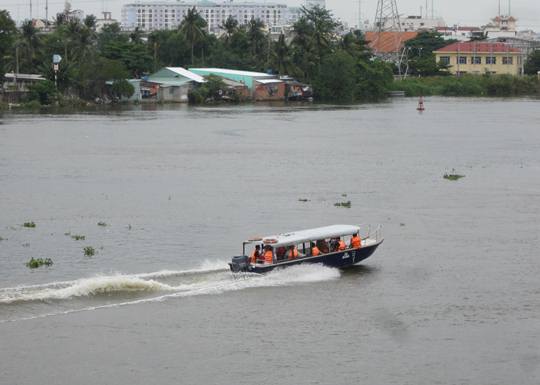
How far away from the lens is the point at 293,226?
3384 cm

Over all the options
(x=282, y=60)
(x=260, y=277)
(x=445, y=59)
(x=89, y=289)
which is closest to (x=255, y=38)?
(x=282, y=60)

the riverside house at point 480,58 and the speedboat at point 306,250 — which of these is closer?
the speedboat at point 306,250

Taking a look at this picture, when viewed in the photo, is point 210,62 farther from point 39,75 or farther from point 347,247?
point 347,247

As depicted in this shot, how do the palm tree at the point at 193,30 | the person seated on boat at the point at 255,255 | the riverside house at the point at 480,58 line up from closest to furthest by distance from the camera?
the person seated on boat at the point at 255,255 < the palm tree at the point at 193,30 < the riverside house at the point at 480,58

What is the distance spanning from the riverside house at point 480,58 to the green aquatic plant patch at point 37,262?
112 meters

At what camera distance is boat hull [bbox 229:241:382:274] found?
2702 centimetres

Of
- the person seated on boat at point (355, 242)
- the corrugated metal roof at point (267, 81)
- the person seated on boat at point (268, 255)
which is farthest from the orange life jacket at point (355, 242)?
the corrugated metal roof at point (267, 81)

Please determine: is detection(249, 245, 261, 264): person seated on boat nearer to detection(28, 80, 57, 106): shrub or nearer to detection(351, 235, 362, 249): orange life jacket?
detection(351, 235, 362, 249): orange life jacket

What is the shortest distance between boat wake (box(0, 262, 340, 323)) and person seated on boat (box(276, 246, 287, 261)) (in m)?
0.35

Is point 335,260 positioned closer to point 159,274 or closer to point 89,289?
point 159,274

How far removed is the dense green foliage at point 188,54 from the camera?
91.2 meters

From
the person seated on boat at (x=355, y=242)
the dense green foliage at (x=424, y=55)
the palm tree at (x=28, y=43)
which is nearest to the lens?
the person seated on boat at (x=355, y=242)

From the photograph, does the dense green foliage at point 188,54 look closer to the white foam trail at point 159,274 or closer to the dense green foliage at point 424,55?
the dense green foliage at point 424,55

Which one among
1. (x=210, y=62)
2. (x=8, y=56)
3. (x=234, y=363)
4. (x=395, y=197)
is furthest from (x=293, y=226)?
(x=210, y=62)
